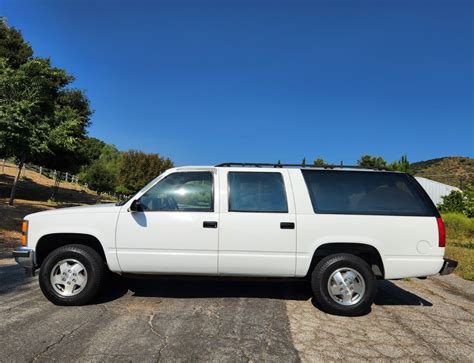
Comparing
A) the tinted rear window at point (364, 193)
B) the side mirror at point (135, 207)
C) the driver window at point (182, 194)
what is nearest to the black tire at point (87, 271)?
the side mirror at point (135, 207)

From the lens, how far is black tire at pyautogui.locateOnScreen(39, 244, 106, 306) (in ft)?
17.0

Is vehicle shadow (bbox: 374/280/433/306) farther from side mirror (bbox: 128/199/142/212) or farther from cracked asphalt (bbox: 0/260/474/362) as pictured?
side mirror (bbox: 128/199/142/212)

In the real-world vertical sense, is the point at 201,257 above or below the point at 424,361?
above

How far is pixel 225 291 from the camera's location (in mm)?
6082

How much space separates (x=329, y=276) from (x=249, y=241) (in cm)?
111

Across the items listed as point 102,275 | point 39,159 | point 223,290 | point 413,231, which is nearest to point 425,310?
point 413,231

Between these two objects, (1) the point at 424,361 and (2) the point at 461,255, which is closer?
(1) the point at 424,361

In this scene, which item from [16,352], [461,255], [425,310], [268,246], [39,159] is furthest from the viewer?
[39,159]

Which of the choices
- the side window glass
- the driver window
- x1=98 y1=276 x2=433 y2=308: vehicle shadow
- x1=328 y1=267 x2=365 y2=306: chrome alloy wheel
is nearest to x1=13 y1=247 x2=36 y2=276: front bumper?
x1=98 y1=276 x2=433 y2=308: vehicle shadow

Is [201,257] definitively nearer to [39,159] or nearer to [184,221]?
[184,221]

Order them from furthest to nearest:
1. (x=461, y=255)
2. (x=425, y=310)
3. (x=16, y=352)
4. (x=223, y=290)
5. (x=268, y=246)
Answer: (x=461, y=255) → (x=223, y=290) → (x=425, y=310) → (x=268, y=246) → (x=16, y=352)

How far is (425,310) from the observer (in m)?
5.56

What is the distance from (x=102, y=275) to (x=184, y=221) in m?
1.28

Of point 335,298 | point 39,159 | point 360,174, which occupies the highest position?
point 39,159
